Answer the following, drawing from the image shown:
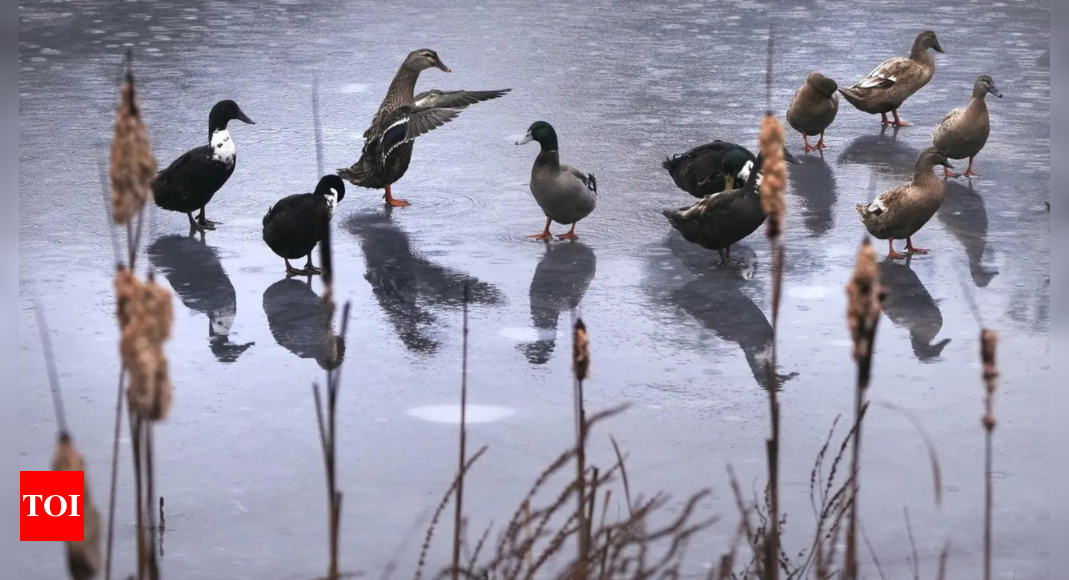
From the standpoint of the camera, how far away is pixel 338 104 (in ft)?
37.8

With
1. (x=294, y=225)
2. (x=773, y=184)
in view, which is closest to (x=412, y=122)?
(x=294, y=225)

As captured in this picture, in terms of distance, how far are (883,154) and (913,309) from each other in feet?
11.9

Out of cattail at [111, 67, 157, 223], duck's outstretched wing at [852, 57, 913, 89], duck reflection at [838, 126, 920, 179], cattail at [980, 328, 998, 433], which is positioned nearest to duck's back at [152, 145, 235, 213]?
duck reflection at [838, 126, 920, 179]

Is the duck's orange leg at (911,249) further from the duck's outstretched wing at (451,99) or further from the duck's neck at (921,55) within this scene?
the duck's neck at (921,55)

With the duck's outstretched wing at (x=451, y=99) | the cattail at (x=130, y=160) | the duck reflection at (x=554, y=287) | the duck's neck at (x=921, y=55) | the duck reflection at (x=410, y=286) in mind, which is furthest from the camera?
the duck's neck at (x=921, y=55)

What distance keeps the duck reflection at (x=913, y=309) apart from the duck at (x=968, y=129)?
1.99 m

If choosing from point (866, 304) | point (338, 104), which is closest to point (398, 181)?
point (338, 104)

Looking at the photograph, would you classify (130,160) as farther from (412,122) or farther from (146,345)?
(412,122)

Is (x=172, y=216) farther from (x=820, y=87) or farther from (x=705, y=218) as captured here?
(x=820, y=87)

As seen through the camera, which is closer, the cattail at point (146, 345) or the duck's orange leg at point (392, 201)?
the cattail at point (146, 345)

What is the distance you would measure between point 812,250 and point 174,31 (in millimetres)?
8707

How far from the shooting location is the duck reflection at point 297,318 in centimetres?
643

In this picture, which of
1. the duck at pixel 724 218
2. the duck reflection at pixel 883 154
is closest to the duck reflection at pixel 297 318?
the duck at pixel 724 218

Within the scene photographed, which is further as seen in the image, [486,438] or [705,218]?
[705,218]
